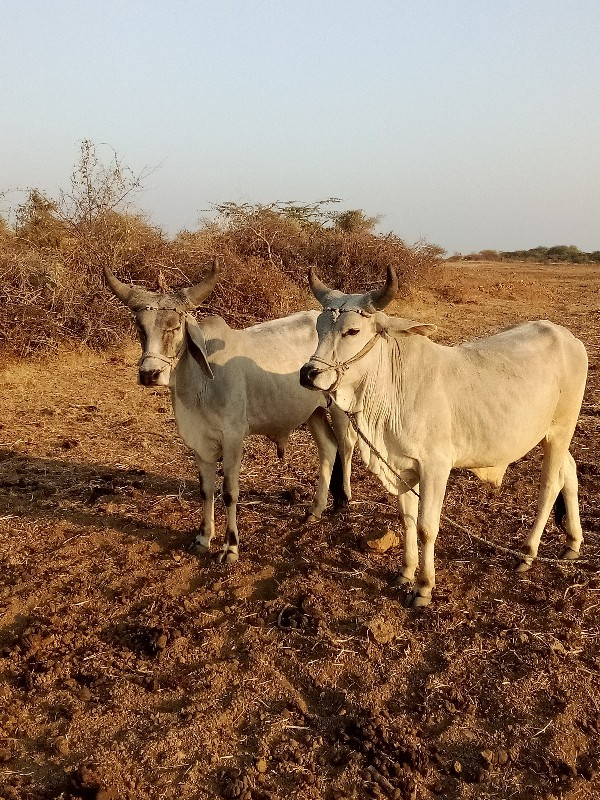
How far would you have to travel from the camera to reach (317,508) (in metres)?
5.63

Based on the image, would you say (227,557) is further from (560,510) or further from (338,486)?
(560,510)

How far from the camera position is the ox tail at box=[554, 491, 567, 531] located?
4874 mm

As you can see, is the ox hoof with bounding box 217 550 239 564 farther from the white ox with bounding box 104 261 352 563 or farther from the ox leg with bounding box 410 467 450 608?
the ox leg with bounding box 410 467 450 608

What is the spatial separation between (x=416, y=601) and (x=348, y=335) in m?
1.68

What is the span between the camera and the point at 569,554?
15.9 feet

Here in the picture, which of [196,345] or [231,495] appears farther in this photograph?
[231,495]

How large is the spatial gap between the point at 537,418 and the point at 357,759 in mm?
2326

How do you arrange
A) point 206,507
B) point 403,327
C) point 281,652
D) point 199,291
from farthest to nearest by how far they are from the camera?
point 206,507 < point 199,291 < point 403,327 < point 281,652

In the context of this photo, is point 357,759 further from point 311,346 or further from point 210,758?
point 311,346

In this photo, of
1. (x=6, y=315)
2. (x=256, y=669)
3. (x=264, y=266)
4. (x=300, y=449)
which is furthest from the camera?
(x=264, y=266)

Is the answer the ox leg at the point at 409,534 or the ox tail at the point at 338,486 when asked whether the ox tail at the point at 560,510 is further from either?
the ox tail at the point at 338,486

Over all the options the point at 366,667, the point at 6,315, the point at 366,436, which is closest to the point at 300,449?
the point at 366,436

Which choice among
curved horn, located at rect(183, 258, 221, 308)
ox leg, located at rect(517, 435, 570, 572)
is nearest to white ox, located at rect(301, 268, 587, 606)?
ox leg, located at rect(517, 435, 570, 572)

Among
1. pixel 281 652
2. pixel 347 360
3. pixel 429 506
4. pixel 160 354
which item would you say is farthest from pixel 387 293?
pixel 281 652
